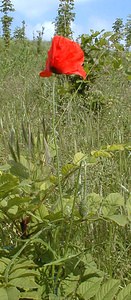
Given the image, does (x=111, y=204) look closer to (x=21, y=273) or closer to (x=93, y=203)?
(x=93, y=203)

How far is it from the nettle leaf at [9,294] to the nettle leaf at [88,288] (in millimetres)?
187

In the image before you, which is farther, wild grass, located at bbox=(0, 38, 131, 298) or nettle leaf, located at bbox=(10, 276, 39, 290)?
wild grass, located at bbox=(0, 38, 131, 298)

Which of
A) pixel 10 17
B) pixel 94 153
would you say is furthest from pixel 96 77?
pixel 10 17

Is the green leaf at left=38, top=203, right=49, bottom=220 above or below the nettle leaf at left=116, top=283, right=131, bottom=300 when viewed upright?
above

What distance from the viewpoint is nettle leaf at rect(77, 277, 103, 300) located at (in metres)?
1.21

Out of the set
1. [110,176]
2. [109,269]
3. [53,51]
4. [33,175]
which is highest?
[53,51]

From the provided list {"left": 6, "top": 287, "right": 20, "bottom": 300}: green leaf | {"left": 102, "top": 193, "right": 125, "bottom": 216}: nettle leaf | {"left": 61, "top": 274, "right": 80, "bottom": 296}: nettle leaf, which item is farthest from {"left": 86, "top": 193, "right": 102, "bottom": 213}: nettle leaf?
{"left": 6, "top": 287, "right": 20, "bottom": 300}: green leaf

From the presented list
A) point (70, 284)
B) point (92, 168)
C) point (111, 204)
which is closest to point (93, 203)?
point (111, 204)

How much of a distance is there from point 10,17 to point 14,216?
8.83m

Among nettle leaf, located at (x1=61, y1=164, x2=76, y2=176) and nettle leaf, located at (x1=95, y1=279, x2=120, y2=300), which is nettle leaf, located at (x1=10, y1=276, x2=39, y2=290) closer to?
nettle leaf, located at (x1=95, y1=279, x2=120, y2=300)

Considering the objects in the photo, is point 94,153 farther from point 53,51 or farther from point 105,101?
point 105,101

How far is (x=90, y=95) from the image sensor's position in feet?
13.0

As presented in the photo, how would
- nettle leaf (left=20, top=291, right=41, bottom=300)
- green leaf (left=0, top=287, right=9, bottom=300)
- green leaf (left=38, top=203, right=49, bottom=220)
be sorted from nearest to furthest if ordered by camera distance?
green leaf (left=0, top=287, right=9, bottom=300)
nettle leaf (left=20, top=291, right=41, bottom=300)
green leaf (left=38, top=203, right=49, bottom=220)

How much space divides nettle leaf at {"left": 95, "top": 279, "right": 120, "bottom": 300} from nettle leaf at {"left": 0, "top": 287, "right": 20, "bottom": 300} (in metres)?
0.19
